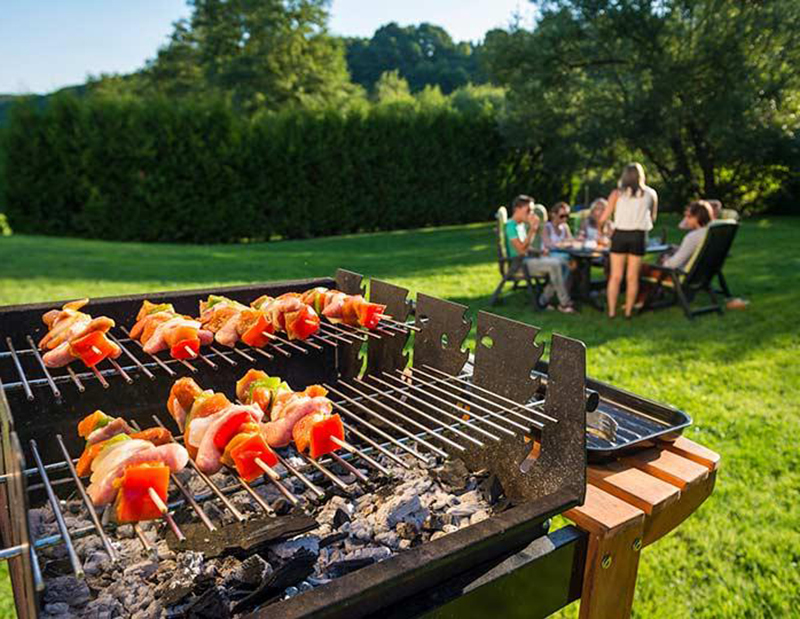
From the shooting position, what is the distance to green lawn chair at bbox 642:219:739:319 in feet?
22.3

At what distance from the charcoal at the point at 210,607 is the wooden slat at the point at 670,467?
133 centimetres

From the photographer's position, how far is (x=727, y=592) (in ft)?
8.50

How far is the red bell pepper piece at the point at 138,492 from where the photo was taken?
1320 mm

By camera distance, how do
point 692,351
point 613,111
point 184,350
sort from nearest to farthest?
point 184,350, point 692,351, point 613,111

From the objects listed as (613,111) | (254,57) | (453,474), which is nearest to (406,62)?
(254,57)

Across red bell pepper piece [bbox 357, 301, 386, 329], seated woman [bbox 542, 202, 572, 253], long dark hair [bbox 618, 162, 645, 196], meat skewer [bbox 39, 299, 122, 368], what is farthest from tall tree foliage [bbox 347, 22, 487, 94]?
meat skewer [bbox 39, 299, 122, 368]

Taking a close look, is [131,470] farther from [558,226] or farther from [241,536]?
[558,226]

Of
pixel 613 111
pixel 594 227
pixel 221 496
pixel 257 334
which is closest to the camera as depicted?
pixel 221 496

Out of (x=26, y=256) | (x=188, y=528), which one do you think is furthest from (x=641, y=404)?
(x=26, y=256)

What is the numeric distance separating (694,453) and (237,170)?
15489mm

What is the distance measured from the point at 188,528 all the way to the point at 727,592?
7.71 feet

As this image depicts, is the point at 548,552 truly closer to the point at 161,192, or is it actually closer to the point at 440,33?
the point at 161,192

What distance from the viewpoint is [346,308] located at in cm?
247

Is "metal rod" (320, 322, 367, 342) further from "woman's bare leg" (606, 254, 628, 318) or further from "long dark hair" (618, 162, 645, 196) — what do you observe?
"woman's bare leg" (606, 254, 628, 318)
